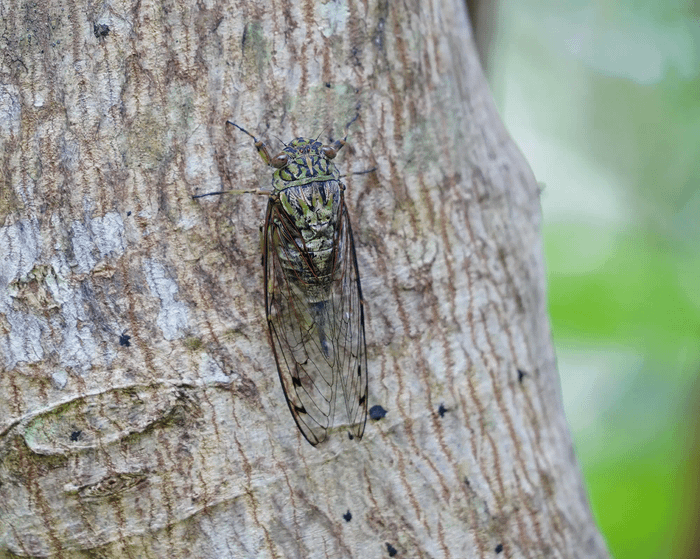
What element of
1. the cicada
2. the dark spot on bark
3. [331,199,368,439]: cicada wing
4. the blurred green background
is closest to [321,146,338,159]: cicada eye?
the cicada

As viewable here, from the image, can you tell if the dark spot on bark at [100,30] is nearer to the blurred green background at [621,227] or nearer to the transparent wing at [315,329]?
the transparent wing at [315,329]

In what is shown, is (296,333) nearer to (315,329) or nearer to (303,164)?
(315,329)

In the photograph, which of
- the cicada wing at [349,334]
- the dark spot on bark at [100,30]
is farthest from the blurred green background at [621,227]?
the dark spot on bark at [100,30]

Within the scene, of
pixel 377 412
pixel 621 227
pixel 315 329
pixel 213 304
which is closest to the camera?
pixel 213 304

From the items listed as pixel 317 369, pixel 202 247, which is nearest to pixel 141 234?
pixel 202 247

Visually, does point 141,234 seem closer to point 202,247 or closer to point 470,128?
point 202,247

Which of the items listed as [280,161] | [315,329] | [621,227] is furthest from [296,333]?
[621,227]

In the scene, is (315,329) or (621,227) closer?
(315,329)
